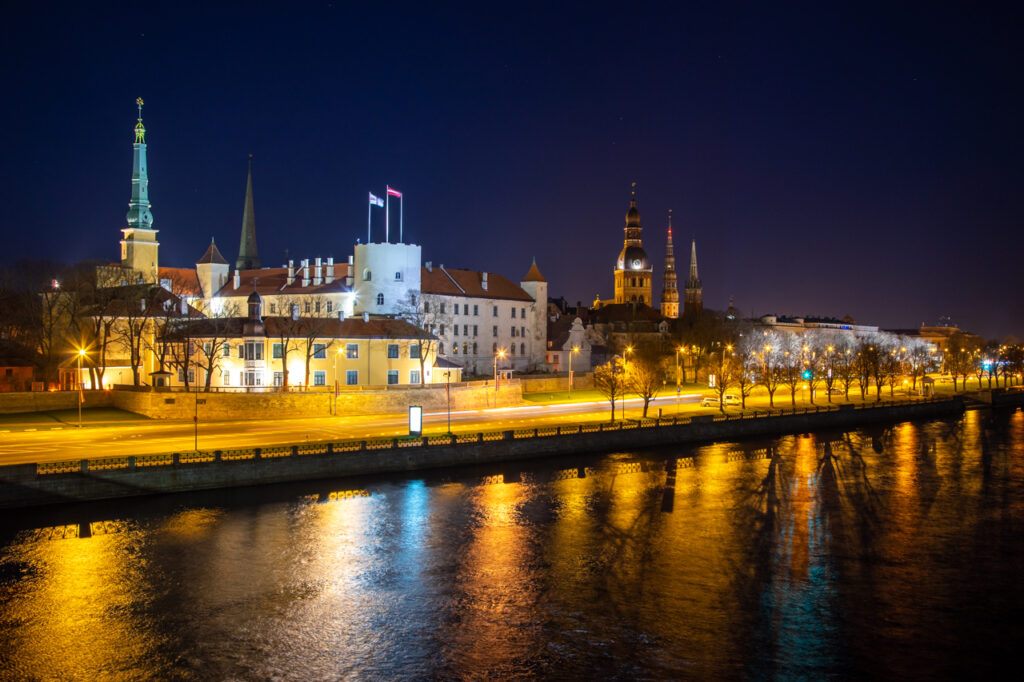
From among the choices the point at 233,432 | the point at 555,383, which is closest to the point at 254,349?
the point at 233,432

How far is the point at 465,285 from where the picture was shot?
95.1m

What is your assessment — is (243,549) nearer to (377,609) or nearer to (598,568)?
(377,609)

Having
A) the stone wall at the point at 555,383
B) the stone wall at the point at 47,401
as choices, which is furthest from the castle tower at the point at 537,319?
the stone wall at the point at 47,401

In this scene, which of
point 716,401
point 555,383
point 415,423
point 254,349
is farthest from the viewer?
point 555,383

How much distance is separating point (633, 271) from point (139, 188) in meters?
112

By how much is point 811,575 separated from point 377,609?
1383cm

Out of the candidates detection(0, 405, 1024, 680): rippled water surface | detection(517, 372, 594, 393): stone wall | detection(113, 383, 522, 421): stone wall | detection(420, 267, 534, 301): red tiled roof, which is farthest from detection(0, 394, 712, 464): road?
detection(420, 267, 534, 301): red tiled roof

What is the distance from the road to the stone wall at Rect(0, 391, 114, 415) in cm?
724

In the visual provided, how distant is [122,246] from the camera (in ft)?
294

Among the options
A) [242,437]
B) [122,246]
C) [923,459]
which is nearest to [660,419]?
[923,459]

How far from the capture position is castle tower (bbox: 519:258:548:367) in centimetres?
10119

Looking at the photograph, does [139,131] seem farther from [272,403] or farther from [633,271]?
[633,271]

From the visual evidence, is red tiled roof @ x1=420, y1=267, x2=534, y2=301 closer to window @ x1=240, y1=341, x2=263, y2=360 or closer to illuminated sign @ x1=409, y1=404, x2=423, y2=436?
window @ x1=240, y1=341, x2=263, y2=360

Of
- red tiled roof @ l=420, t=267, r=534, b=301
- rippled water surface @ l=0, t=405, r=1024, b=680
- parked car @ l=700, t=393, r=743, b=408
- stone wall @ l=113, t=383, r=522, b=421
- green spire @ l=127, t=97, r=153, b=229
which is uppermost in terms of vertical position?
green spire @ l=127, t=97, r=153, b=229
